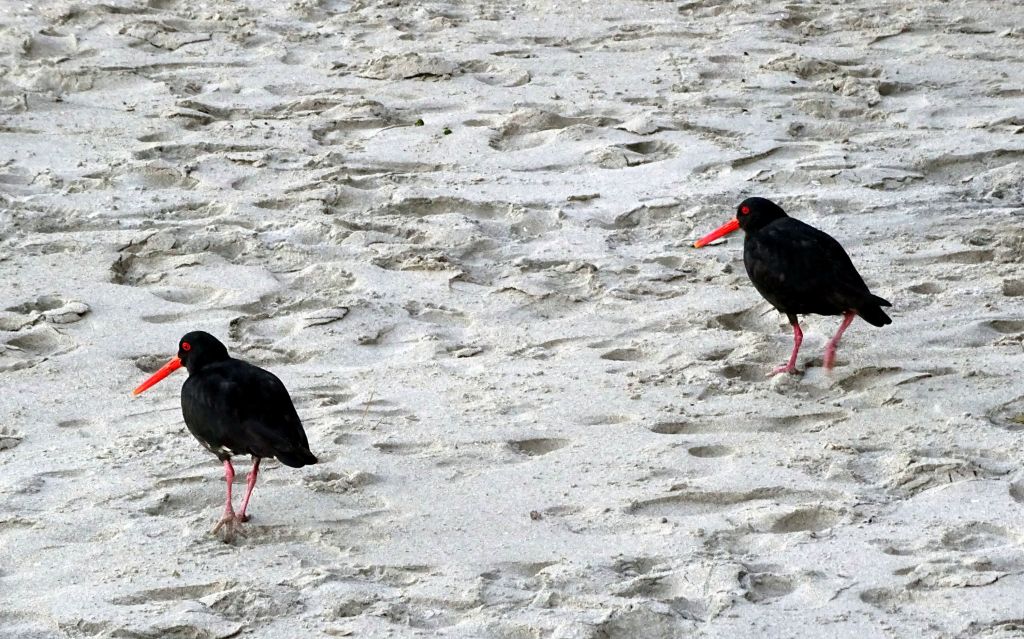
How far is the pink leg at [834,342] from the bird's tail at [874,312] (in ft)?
0.21

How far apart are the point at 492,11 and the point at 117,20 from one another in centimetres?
240

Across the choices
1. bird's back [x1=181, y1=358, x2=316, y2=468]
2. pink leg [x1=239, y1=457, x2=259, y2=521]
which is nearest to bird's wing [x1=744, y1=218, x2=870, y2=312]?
A: bird's back [x1=181, y1=358, x2=316, y2=468]

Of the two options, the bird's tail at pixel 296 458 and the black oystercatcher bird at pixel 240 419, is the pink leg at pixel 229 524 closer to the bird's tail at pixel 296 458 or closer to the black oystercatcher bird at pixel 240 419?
the black oystercatcher bird at pixel 240 419

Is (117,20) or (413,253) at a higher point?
(117,20)

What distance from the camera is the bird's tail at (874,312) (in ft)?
18.2

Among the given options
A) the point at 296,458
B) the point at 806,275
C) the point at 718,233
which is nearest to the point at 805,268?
the point at 806,275

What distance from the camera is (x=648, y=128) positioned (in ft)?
25.3

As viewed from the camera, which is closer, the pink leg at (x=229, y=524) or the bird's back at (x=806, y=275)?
the pink leg at (x=229, y=524)

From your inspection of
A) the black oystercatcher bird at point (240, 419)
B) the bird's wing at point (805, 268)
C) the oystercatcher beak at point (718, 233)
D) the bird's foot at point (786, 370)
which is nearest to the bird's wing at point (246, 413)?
the black oystercatcher bird at point (240, 419)

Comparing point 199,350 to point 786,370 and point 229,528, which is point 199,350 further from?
point 786,370

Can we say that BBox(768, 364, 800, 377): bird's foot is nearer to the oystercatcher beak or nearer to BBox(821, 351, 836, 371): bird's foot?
BBox(821, 351, 836, 371): bird's foot

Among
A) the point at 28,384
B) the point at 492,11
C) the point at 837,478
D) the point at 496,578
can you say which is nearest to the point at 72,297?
the point at 28,384

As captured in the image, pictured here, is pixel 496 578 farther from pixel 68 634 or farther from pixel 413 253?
pixel 413 253

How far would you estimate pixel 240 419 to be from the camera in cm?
453
